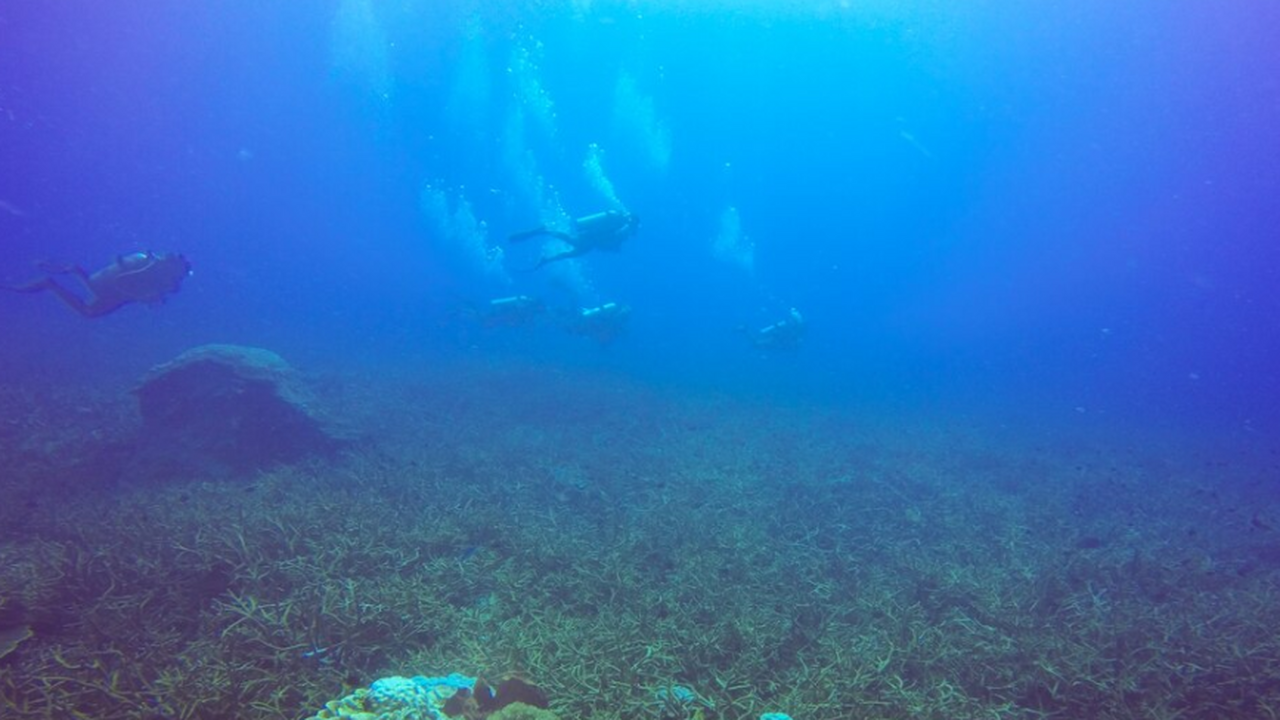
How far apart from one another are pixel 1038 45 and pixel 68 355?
67.6m

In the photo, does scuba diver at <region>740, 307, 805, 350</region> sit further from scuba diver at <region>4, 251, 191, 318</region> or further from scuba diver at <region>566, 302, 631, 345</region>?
scuba diver at <region>4, 251, 191, 318</region>

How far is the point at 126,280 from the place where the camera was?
1017 cm

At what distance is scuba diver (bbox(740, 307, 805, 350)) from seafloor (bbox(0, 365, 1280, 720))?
7826mm

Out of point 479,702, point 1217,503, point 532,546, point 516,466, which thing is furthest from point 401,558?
point 1217,503

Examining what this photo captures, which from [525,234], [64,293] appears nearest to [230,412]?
[64,293]

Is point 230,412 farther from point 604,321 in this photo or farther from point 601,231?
point 604,321

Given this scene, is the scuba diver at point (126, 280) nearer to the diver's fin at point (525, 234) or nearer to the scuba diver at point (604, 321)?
the diver's fin at point (525, 234)

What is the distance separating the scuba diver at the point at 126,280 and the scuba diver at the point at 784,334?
1597cm

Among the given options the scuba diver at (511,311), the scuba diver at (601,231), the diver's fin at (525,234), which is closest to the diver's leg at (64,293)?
the diver's fin at (525,234)

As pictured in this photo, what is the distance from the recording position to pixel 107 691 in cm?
403

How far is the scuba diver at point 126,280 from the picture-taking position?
10109 mm

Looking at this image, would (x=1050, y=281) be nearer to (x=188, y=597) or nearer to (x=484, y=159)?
(x=484, y=159)

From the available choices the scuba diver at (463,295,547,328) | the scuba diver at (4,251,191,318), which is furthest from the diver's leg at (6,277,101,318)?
the scuba diver at (463,295,547,328)

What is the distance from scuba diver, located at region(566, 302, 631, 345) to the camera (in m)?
18.9
